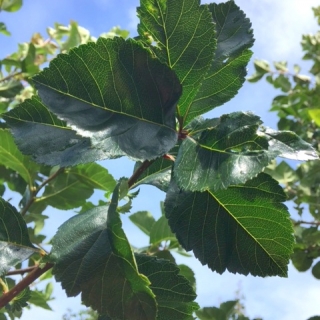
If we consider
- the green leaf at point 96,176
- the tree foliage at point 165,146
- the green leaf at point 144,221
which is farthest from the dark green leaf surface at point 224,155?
the green leaf at point 144,221

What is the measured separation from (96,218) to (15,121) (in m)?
0.18

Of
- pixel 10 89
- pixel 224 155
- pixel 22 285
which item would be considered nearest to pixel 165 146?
pixel 224 155

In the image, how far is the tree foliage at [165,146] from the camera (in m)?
0.65

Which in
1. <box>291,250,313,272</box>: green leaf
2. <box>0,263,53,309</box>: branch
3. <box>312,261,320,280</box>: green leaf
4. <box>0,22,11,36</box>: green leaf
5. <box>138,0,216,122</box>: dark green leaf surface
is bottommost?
<box>0,263,53,309</box>: branch

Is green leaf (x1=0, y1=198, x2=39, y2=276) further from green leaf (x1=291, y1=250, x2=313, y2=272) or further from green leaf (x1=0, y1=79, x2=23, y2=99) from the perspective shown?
green leaf (x1=291, y1=250, x2=313, y2=272)

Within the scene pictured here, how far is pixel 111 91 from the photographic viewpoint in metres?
0.66

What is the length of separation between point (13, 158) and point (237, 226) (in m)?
0.92

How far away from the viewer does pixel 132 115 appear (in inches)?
26.5

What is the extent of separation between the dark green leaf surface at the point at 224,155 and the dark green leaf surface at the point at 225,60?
0.07 metres

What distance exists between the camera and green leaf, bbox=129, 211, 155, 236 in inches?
68.4

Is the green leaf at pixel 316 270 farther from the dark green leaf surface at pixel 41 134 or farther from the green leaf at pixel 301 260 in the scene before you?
the dark green leaf surface at pixel 41 134

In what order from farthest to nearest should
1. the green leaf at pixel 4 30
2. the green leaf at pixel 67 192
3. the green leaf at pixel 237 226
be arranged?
the green leaf at pixel 4 30, the green leaf at pixel 67 192, the green leaf at pixel 237 226

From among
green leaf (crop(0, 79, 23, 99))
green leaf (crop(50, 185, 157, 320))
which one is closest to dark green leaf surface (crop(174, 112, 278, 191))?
green leaf (crop(50, 185, 157, 320))

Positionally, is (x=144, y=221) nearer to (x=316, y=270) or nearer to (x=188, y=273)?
(x=188, y=273)
